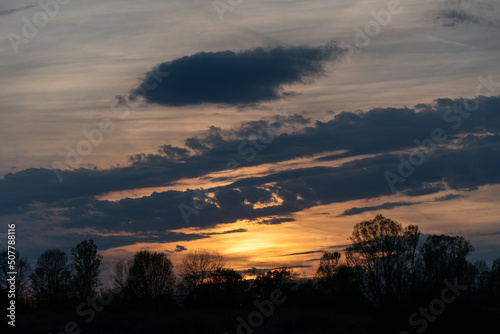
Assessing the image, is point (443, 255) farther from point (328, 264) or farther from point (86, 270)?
point (86, 270)

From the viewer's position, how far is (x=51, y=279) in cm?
9250

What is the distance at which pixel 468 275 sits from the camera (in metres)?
93.6

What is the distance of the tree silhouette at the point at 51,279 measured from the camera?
3504 inches

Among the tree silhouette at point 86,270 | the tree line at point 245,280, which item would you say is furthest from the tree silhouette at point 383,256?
the tree silhouette at point 86,270

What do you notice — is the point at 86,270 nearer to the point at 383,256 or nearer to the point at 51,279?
the point at 51,279

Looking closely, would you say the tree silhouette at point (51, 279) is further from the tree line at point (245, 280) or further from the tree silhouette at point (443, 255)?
the tree silhouette at point (443, 255)

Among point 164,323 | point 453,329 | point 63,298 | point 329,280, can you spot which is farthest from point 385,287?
point 63,298

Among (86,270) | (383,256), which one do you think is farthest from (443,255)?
(86,270)

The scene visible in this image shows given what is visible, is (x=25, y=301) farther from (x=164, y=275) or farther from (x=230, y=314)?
(x=230, y=314)

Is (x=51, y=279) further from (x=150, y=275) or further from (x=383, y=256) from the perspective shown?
(x=383, y=256)

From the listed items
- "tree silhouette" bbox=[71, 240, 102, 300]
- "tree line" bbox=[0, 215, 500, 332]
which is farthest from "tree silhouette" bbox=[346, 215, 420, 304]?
"tree silhouette" bbox=[71, 240, 102, 300]

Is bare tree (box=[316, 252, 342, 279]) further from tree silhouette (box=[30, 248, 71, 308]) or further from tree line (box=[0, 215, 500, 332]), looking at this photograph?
tree silhouette (box=[30, 248, 71, 308])

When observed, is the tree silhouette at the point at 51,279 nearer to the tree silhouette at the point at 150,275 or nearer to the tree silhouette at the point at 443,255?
the tree silhouette at the point at 150,275

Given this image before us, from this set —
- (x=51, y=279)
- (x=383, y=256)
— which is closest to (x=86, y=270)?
(x=51, y=279)
